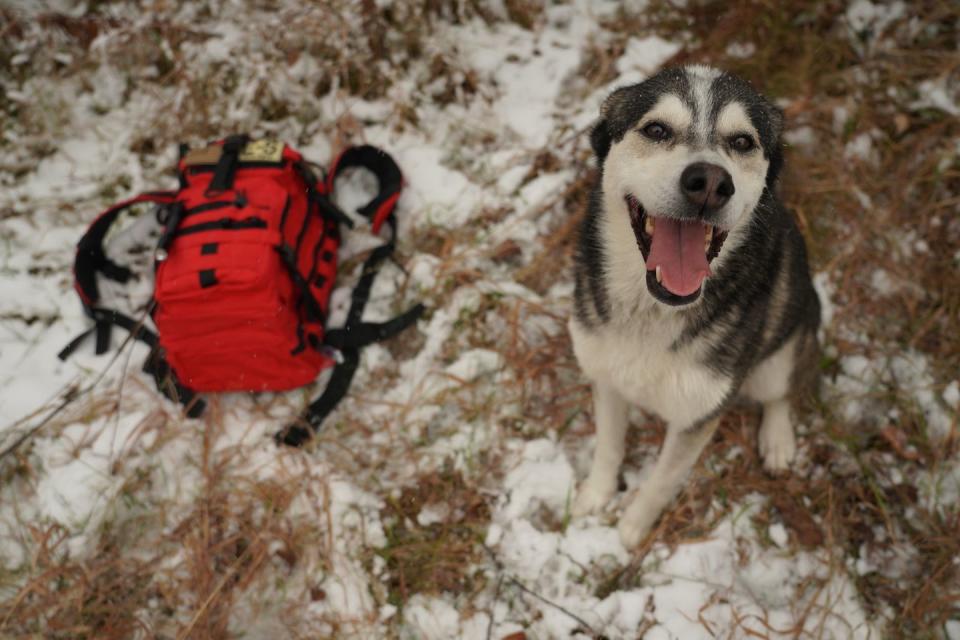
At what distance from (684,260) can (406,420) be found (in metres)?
1.74

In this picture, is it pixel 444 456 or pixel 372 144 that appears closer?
pixel 444 456

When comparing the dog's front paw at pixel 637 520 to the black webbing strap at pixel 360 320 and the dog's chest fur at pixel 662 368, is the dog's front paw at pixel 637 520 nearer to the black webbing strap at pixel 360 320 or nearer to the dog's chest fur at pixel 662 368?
the dog's chest fur at pixel 662 368

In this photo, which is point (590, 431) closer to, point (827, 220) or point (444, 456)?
point (444, 456)

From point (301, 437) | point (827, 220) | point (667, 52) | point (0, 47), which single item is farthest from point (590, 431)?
point (0, 47)

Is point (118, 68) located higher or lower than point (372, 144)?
higher

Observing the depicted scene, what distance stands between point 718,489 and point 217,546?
234 centimetres

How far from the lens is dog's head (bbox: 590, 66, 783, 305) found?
1.75 meters

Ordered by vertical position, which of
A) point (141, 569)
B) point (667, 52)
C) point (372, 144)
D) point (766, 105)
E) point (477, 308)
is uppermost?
point (766, 105)

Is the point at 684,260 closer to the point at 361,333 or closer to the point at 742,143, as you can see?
the point at 742,143

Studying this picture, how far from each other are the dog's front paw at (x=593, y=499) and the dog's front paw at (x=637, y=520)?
0.12 metres

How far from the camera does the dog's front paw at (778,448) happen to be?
2875 millimetres

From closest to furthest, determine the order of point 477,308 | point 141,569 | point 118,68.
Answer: point 141,569
point 477,308
point 118,68

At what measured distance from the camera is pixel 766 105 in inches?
82.5

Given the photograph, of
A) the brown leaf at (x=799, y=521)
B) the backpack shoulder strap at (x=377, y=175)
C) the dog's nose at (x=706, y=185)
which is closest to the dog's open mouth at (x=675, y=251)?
the dog's nose at (x=706, y=185)
